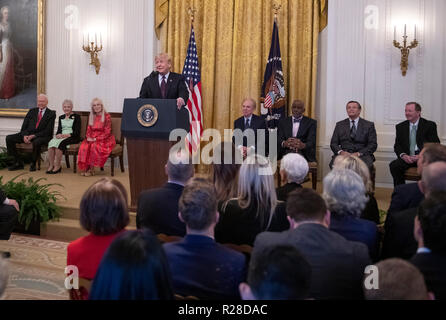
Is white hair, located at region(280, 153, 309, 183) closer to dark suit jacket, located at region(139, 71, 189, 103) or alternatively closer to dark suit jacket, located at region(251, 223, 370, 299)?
dark suit jacket, located at region(251, 223, 370, 299)

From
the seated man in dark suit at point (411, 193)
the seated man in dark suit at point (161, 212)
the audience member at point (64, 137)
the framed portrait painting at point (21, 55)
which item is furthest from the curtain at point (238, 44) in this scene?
the seated man in dark suit at point (161, 212)

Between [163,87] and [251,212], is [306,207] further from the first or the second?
[163,87]

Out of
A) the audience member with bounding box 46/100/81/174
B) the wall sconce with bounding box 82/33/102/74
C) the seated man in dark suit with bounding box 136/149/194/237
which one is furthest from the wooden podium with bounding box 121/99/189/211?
the wall sconce with bounding box 82/33/102/74

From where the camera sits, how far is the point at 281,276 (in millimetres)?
1461

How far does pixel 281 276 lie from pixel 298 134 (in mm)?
5523

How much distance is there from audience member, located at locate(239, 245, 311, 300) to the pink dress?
Result: 6781 millimetres

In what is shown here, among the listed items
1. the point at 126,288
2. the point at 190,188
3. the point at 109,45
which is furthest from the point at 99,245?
the point at 109,45

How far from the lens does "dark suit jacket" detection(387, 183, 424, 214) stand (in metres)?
3.28

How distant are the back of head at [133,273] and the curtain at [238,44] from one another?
21.4ft

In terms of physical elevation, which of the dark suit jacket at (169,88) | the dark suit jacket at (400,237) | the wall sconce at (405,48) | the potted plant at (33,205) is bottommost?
the potted plant at (33,205)

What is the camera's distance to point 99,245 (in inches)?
90.9

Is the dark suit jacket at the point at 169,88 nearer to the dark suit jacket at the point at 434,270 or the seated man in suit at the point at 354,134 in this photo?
the seated man in suit at the point at 354,134

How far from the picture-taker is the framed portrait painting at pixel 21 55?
955 centimetres

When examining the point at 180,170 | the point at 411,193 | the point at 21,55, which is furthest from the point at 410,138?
the point at 21,55
